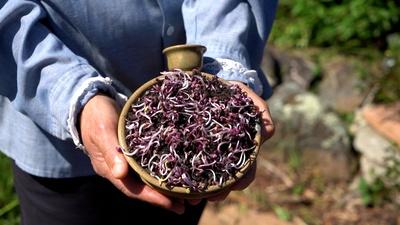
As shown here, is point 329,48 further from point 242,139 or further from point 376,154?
point 242,139

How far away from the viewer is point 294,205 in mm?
2938

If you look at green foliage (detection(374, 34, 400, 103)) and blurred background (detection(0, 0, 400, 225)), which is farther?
green foliage (detection(374, 34, 400, 103))

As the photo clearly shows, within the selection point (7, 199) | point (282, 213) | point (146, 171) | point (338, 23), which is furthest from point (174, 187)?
point (338, 23)

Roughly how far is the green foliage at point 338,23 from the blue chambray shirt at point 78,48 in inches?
82.3

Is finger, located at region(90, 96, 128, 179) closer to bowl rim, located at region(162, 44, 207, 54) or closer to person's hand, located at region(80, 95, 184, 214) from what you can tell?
person's hand, located at region(80, 95, 184, 214)

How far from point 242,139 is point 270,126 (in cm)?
10

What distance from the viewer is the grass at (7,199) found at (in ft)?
7.95

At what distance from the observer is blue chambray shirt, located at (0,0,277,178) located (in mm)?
1242

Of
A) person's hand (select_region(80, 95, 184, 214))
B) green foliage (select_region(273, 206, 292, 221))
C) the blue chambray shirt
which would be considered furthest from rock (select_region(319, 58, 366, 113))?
person's hand (select_region(80, 95, 184, 214))

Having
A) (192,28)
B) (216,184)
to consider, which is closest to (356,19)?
(192,28)

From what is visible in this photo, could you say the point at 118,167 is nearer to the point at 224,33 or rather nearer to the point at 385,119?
the point at 224,33

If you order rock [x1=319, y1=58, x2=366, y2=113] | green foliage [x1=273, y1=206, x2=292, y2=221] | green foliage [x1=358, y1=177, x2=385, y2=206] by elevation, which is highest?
green foliage [x1=273, y1=206, x2=292, y2=221]

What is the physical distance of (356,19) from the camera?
3543 millimetres

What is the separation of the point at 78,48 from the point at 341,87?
214cm
